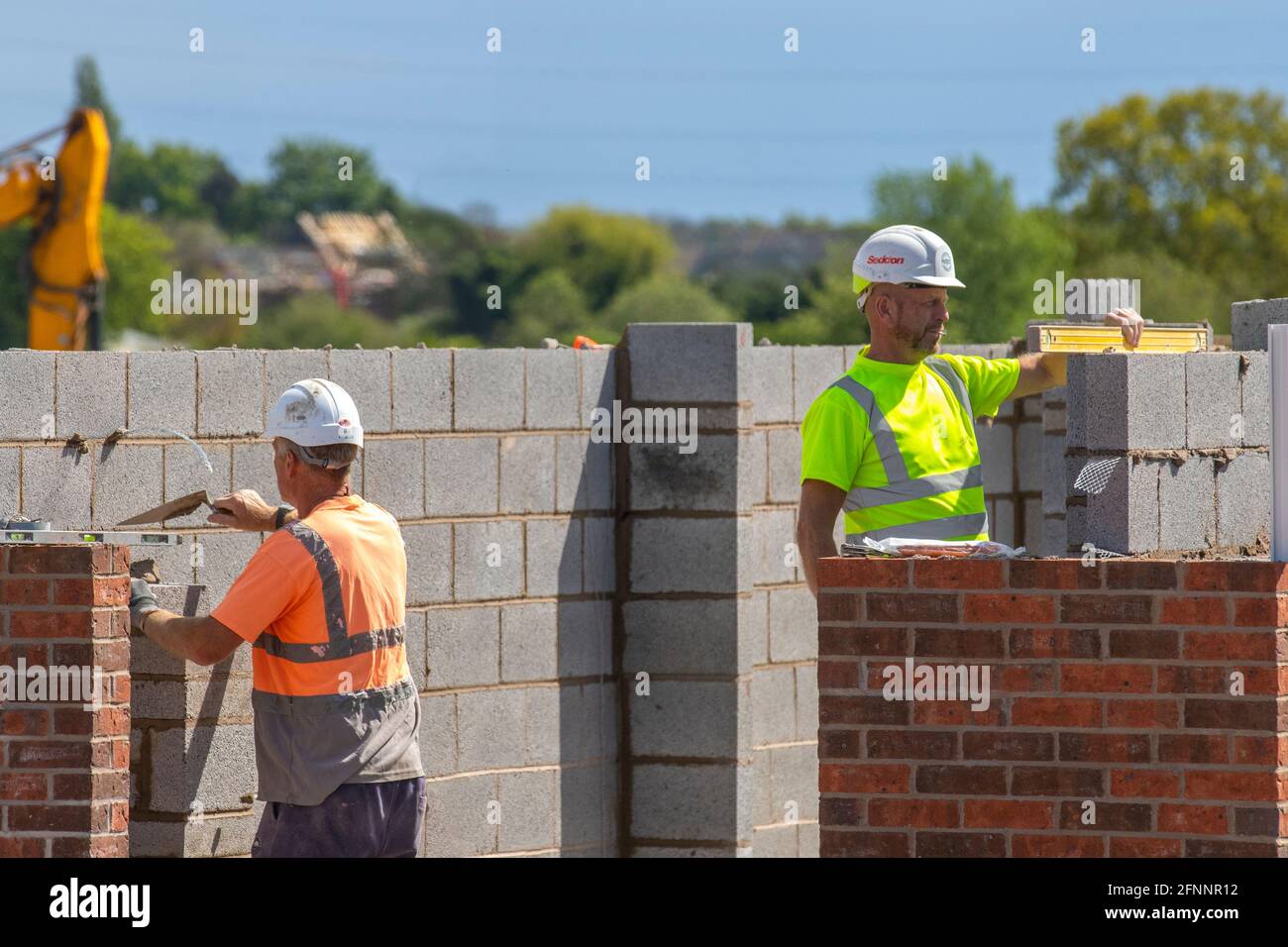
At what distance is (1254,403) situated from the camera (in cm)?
548

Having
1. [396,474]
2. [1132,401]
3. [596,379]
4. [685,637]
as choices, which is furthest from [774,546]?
[1132,401]

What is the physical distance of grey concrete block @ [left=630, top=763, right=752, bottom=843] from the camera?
7.05m

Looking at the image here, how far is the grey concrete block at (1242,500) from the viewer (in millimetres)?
5348

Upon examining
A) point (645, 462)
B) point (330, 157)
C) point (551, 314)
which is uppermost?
point (330, 157)

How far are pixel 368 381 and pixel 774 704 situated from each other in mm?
2137

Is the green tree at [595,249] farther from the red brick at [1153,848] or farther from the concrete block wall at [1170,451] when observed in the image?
the red brick at [1153,848]

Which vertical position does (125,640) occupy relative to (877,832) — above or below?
above

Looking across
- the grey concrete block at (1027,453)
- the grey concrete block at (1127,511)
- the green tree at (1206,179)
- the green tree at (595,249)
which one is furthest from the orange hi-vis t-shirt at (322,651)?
the green tree at (595,249)

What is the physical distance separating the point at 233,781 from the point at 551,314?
93.3m

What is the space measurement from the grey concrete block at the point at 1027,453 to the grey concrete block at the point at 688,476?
1.56 metres

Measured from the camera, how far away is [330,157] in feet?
429

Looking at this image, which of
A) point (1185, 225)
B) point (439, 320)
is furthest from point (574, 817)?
point (439, 320)
